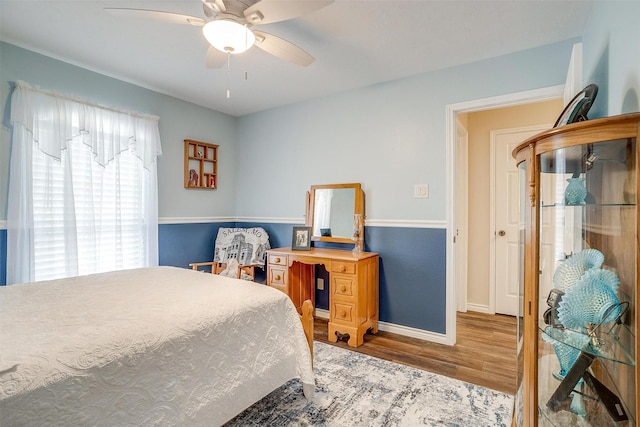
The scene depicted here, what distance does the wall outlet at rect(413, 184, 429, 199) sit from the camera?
2973 millimetres

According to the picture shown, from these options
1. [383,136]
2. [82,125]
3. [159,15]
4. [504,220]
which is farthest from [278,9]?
[504,220]

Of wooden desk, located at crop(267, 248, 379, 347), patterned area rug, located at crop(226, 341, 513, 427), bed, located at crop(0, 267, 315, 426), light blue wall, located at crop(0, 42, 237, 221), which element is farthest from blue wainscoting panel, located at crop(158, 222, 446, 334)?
bed, located at crop(0, 267, 315, 426)

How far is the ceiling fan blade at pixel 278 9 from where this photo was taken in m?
1.53

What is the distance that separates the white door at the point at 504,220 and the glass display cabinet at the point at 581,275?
261 centimetres

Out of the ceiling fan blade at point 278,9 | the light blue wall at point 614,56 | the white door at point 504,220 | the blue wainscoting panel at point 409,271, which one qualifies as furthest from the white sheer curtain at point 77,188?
the white door at point 504,220

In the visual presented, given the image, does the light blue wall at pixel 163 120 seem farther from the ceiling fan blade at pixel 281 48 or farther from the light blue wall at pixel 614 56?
the light blue wall at pixel 614 56

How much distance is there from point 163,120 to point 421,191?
2.87 meters

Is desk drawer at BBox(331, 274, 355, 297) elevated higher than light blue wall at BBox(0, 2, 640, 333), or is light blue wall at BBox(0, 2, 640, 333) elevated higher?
light blue wall at BBox(0, 2, 640, 333)

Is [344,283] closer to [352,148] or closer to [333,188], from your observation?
[333,188]

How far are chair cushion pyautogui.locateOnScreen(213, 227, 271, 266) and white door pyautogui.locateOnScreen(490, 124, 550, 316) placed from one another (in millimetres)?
2706

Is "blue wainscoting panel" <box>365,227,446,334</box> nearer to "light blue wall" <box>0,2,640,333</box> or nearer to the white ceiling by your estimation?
"light blue wall" <box>0,2,640,333</box>

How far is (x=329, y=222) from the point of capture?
3.52 meters

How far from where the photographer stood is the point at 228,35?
175 cm

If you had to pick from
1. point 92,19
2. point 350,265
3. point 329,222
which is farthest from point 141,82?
point 350,265
